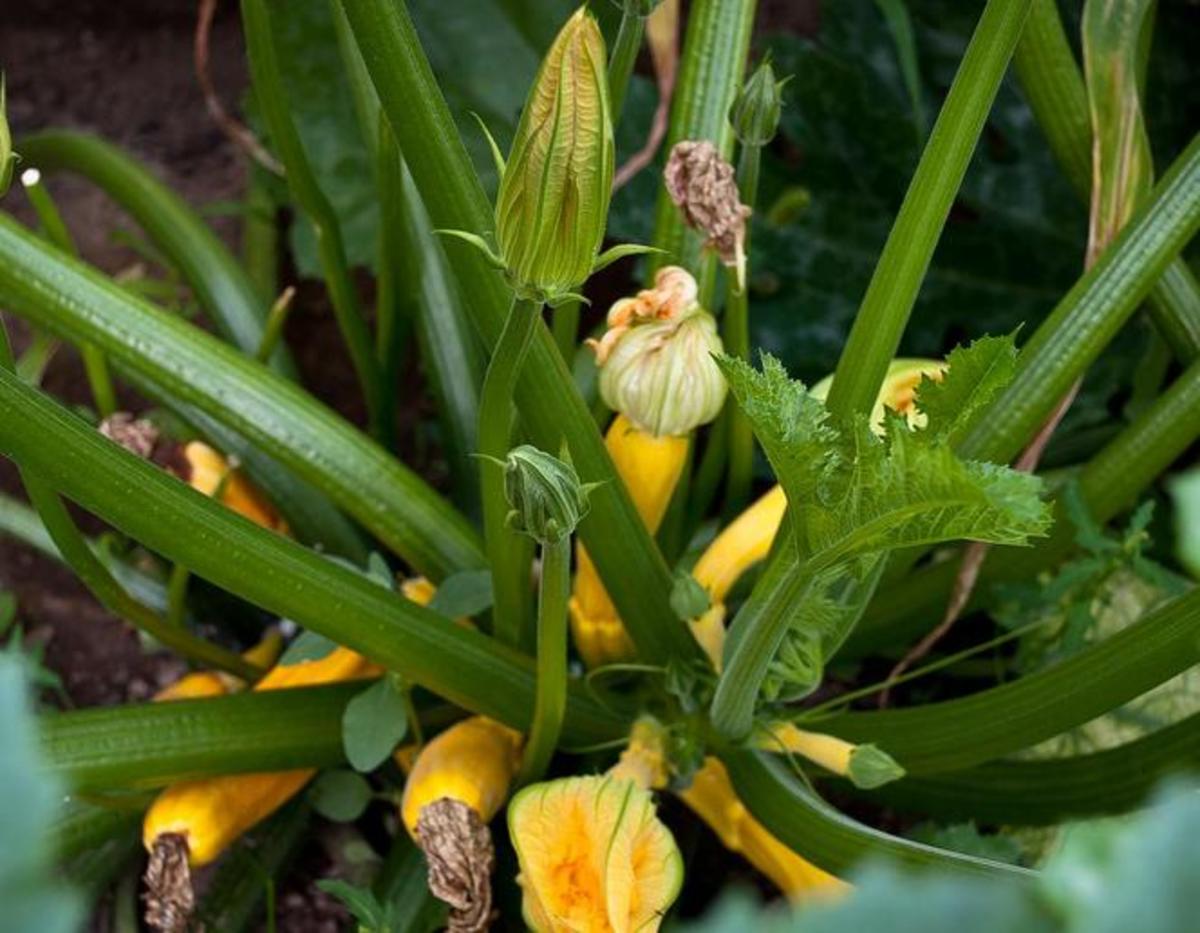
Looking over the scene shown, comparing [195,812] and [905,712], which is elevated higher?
[905,712]

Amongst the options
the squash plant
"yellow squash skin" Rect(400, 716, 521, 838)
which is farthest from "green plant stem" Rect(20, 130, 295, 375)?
"yellow squash skin" Rect(400, 716, 521, 838)

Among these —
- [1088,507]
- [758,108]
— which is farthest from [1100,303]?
[758,108]

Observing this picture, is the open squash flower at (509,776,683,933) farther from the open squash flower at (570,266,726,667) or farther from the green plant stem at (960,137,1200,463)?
the green plant stem at (960,137,1200,463)

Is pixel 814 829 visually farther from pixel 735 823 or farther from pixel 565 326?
pixel 565 326


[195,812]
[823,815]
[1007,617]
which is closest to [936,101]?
[1007,617]

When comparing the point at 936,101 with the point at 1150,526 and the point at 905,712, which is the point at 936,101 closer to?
the point at 1150,526

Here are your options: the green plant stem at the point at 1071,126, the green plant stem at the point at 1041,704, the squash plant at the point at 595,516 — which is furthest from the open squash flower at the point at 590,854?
the green plant stem at the point at 1071,126

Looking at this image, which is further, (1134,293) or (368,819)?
(368,819)
